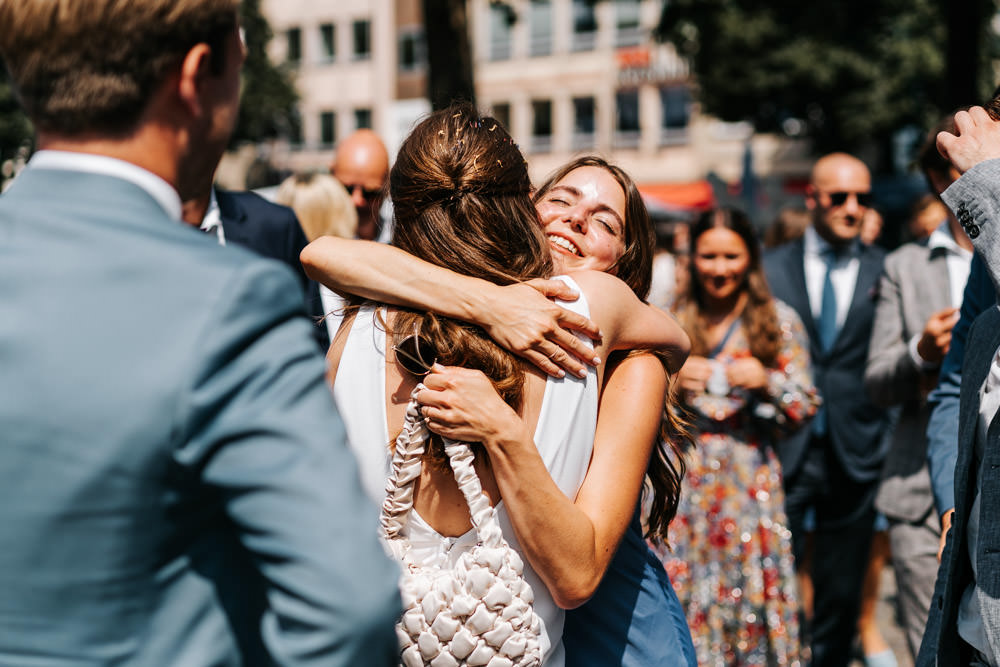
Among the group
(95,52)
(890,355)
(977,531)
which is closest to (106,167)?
(95,52)

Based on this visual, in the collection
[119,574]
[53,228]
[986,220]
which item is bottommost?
[119,574]

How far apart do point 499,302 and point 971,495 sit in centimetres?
111

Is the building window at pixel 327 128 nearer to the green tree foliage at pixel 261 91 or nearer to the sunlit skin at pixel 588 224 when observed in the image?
the green tree foliage at pixel 261 91

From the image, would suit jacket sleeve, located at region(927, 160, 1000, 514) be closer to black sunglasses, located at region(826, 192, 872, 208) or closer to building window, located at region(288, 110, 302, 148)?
black sunglasses, located at region(826, 192, 872, 208)

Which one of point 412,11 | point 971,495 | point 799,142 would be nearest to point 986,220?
point 971,495

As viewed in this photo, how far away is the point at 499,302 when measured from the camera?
201 centimetres

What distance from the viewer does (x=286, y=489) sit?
1198 millimetres

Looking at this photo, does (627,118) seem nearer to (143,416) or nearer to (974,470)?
(974,470)

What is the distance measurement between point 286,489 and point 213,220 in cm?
254

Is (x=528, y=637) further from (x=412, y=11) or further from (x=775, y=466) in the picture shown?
(x=412, y=11)

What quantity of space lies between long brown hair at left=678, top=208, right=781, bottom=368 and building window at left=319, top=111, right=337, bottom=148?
40.4 m

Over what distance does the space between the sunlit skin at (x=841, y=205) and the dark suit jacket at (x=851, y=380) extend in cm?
24

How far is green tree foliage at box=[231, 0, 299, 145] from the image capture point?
33.1 m

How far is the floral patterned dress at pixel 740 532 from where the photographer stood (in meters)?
4.64
